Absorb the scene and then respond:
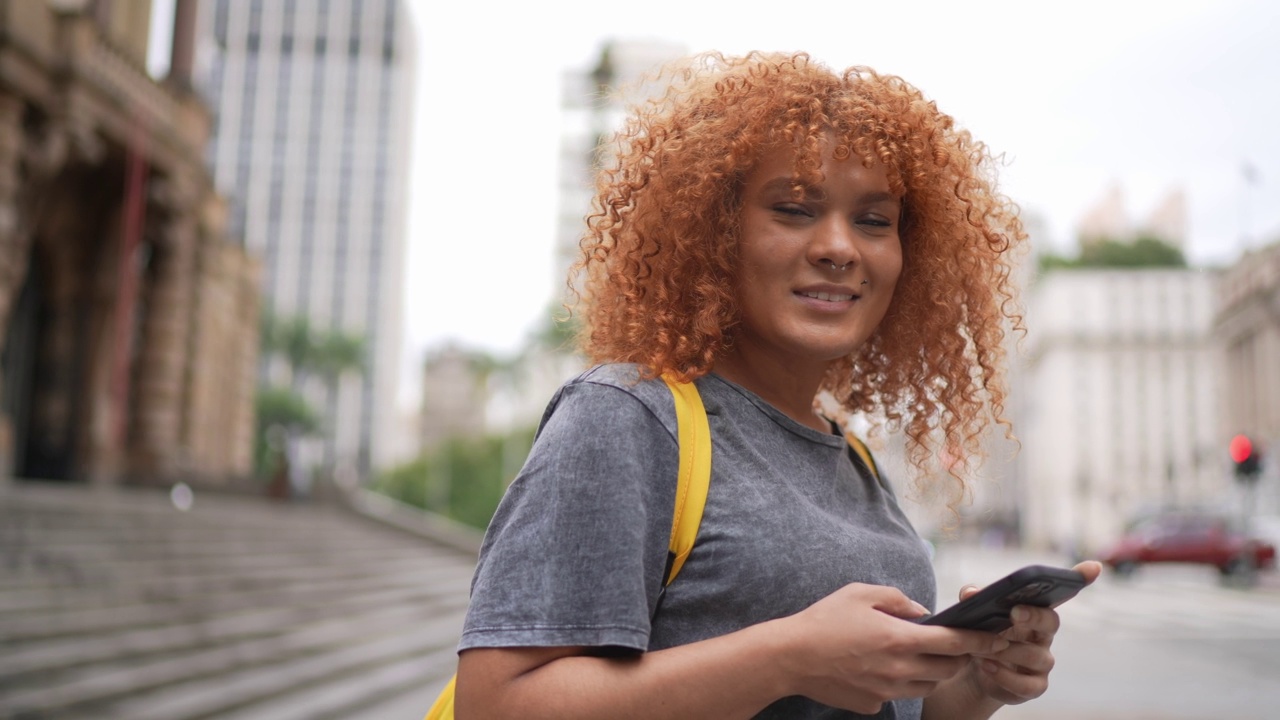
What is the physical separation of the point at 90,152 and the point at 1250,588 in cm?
2356

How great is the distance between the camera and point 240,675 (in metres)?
8.77

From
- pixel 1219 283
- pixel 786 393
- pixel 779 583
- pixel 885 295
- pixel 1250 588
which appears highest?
pixel 1219 283

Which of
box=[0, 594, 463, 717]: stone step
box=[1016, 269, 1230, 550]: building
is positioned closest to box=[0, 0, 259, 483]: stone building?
box=[0, 594, 463, 717]: stone step

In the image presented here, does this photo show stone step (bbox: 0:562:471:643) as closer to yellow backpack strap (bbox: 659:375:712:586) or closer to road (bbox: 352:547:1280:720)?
road (bbox: 352:547:1280:720)

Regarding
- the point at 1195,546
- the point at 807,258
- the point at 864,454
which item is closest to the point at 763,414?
the point at 807,258

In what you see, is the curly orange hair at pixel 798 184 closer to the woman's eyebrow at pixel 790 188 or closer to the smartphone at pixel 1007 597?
the woman's eyebrow at pixel 790 188

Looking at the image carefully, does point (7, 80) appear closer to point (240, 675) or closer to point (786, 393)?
point (240, 675)

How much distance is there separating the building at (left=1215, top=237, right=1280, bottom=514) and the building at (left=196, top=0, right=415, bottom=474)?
333 feet

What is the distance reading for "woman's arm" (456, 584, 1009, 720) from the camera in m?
1.24

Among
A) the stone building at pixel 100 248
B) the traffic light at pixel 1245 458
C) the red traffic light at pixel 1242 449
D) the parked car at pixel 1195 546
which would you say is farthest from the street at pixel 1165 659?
the stone building at pixel 100 248

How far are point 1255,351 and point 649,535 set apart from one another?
49.7 meters

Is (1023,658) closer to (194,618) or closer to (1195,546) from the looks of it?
(194,618)

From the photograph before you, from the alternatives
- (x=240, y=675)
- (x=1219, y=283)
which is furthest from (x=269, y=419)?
(x=240, y=675)

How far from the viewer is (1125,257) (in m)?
80.2
